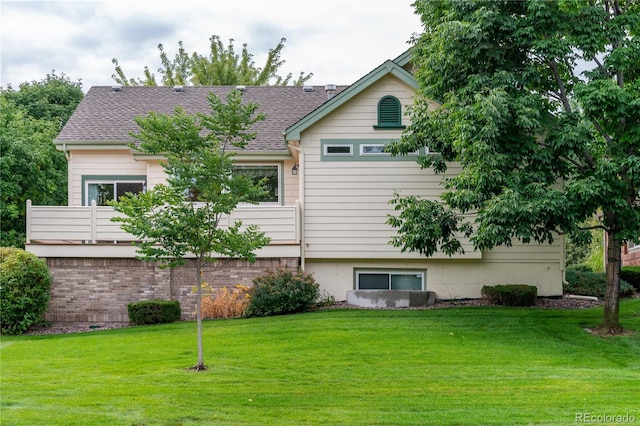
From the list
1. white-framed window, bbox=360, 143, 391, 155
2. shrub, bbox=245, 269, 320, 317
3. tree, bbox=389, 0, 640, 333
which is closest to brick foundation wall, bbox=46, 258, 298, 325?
shrub, bbox=245, 269, 320, 317

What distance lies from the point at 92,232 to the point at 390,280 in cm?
769

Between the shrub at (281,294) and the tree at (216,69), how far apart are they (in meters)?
24.0

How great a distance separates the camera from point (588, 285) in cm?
1889

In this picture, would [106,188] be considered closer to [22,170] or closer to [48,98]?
[22,170]

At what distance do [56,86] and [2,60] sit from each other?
21.3m

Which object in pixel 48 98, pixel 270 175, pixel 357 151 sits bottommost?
pixel 270 175

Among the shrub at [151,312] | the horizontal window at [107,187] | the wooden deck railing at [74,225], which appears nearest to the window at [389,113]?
the wooden deck railing at [74,225]

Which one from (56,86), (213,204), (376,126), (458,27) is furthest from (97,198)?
(56,86)

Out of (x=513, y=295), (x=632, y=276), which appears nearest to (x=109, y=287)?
(x=513, y=295)

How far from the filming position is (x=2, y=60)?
15289mm

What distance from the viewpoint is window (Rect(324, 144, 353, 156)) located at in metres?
17.6

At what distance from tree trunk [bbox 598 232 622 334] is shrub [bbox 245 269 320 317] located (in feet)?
21.5

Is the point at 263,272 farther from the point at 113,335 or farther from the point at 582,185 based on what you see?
the point at 582,185

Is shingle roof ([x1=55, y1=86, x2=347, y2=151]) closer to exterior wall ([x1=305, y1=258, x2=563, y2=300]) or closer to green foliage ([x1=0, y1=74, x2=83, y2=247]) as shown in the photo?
green foliage ([x1=0, y1=74, x2=83, y2=247])
